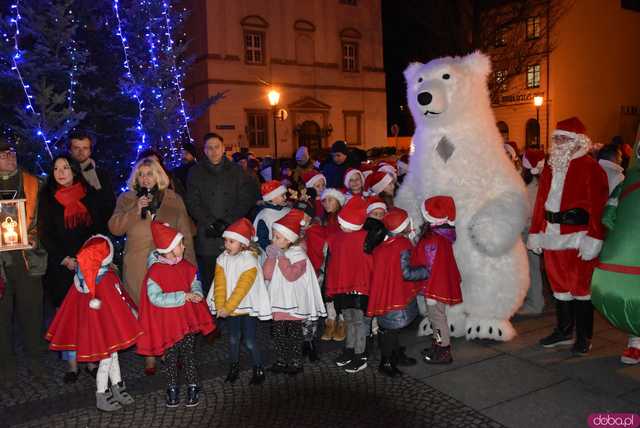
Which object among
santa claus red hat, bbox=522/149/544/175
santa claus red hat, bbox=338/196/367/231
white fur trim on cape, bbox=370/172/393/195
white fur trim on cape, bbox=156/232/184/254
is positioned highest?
santa claus red hat, bbox=522/149/544/175

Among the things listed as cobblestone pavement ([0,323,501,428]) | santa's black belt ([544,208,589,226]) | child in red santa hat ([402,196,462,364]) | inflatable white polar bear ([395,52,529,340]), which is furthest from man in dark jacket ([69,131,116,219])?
santa's black belt ([544,208,589,226])

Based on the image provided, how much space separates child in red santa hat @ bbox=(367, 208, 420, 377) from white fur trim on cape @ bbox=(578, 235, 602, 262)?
139 centimetres

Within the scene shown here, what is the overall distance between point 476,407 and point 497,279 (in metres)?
1.55

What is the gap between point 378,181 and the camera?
20.1 feet

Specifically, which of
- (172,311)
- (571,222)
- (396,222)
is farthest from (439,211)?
(172,311)

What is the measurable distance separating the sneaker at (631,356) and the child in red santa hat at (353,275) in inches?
84.0

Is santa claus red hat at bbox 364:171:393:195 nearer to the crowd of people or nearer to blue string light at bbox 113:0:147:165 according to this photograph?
the crowd of people

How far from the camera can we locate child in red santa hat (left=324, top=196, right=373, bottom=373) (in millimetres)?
4746

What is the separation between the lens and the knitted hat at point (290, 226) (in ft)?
15.3

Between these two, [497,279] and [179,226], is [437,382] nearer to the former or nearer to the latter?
[497,279]

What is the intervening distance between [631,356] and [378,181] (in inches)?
114

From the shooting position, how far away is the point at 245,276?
4.46 meters

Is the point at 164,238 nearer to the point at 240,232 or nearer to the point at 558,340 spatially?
the point at 240,232

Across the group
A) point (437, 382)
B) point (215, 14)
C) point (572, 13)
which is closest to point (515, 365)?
point (437, 382)
